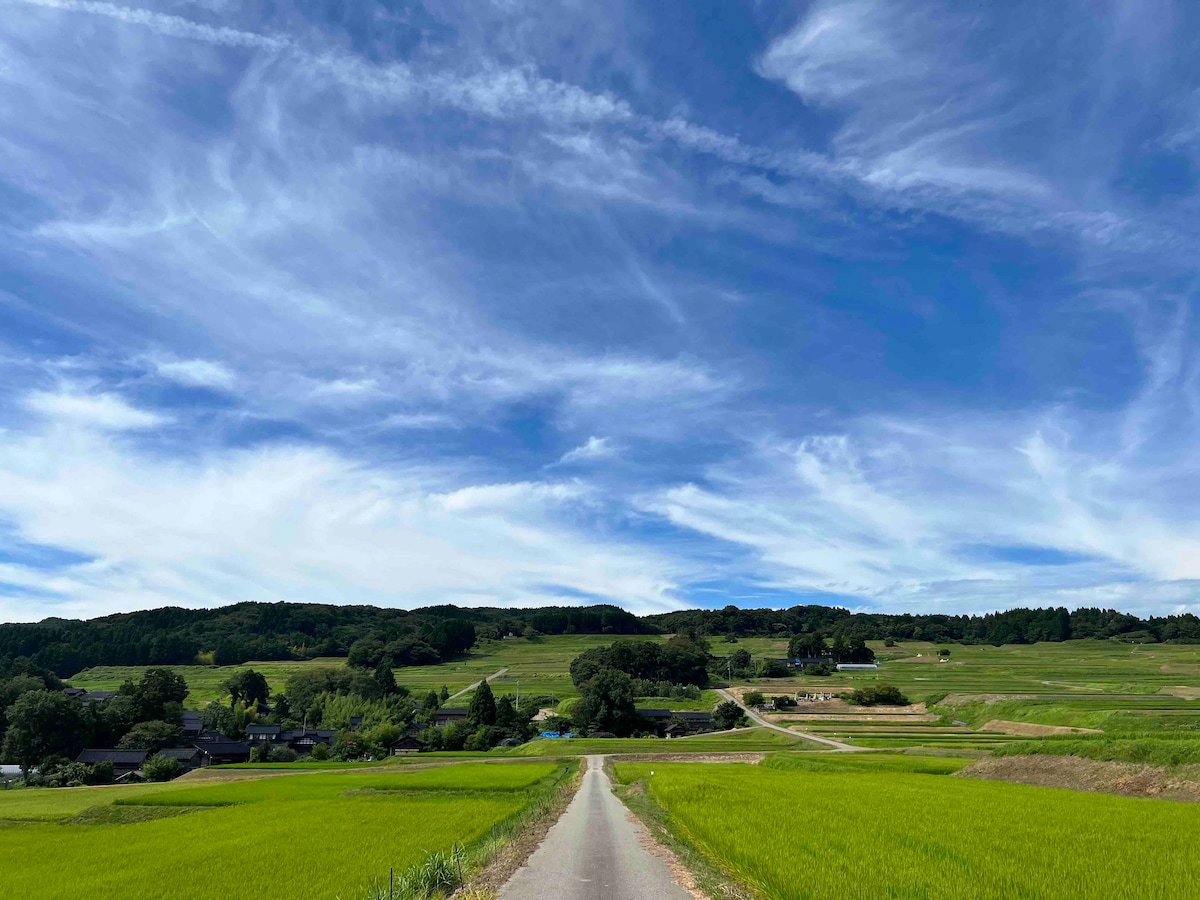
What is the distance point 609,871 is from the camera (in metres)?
18.3

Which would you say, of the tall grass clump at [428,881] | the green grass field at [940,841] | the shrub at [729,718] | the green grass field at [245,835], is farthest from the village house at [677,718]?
the tall grass clump at [428,881]

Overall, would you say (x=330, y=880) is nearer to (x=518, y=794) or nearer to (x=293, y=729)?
(x=518, y=794)

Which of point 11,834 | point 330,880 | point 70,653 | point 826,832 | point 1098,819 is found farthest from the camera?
point 70,653

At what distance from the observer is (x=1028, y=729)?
7931 cm

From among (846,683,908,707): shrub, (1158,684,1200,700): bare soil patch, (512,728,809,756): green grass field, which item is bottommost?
(512,728,809,756): green grass field

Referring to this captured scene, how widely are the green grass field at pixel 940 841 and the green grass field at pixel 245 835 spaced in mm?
9290

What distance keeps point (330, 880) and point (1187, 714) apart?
89.5 meters

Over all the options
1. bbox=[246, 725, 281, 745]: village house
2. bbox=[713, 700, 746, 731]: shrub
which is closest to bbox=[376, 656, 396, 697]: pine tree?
bbox=[246, 725, 281, 745]: village house

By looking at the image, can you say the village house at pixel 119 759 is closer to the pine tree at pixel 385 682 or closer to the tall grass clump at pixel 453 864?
the pine tree at pixel 385 682

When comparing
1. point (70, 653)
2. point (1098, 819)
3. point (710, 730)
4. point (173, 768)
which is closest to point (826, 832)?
point (1098, 819)

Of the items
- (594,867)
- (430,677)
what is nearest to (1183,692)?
(594,867)

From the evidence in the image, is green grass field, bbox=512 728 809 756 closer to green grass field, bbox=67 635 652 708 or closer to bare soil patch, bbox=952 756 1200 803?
bare soil patch, bbox=952 756 1200 803

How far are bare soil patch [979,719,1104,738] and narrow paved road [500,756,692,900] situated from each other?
62162 millimetres

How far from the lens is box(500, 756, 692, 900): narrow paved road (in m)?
15.9
